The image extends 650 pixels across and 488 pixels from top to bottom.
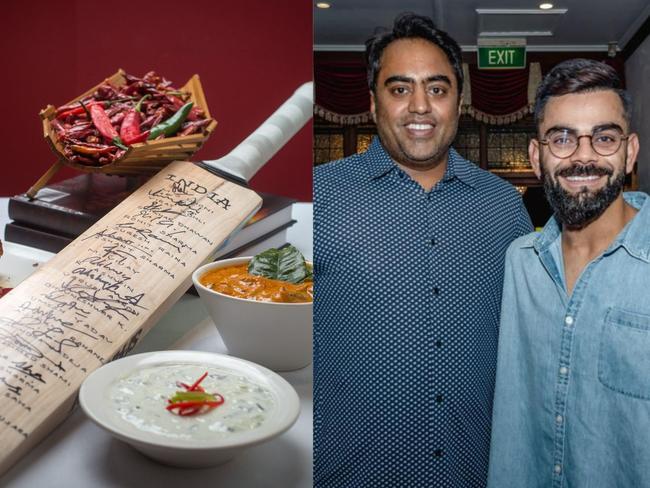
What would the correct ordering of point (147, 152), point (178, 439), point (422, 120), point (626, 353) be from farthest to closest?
1. point (147, 152)
2. point (422, 120)
3. point (626, 353)
4. point (178, 439)

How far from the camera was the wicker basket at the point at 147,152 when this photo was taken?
84 cm

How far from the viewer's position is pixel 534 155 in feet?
2.34

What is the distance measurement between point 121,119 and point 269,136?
0.24 meters

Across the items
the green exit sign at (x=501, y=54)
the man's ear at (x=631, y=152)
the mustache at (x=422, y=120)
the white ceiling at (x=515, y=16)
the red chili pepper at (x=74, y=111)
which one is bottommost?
the man's ear at (x=631, y=152)

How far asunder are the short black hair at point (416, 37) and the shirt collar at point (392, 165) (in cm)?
8

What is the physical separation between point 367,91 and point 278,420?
15.8 inches

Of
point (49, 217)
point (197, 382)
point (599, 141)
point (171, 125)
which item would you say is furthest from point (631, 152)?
point (49, 217)

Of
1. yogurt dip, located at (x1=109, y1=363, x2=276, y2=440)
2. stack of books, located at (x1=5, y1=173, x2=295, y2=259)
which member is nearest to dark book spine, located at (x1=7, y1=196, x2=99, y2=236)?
stack of books, located at (x1=5, y1=173, x2=295, y2=259)

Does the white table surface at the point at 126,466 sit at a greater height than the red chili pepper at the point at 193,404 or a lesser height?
lesser

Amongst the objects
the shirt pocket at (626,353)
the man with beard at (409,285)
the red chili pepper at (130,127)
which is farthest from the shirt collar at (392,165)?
the red chili pepper at (130,127)

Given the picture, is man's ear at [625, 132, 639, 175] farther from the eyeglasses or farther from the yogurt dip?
the yogurt dip

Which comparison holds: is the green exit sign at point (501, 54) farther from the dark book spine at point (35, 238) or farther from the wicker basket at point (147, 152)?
the dark book spine at point (35, 238)

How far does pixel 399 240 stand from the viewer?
31.4 inches

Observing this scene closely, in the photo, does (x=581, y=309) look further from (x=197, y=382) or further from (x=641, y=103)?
(x=197, y=382)
